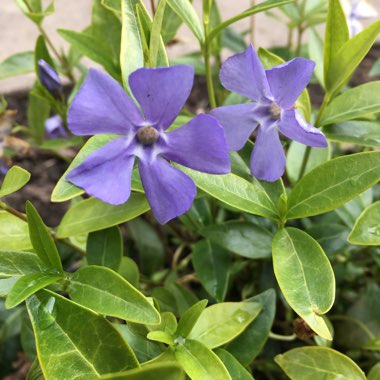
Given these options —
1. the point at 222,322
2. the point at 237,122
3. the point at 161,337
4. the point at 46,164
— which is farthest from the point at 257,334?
the point at 46,164

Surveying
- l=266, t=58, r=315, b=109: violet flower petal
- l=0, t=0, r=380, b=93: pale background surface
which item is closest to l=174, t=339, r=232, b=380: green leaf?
l=266, t=58, r=315, b=109: violet flower petal

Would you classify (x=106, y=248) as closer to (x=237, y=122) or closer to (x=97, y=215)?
(x=97, y=215)

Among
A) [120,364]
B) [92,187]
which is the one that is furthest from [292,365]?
[92,187]

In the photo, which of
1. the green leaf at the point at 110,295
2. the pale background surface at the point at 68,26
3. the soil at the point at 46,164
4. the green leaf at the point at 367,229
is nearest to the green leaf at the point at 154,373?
the green leaf at the point at 110,295

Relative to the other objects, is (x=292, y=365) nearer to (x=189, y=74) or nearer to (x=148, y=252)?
(x=189, y=74)

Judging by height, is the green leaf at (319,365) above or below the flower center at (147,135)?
below

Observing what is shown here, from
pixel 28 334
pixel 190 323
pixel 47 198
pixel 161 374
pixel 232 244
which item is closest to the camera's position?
pixel 161 374

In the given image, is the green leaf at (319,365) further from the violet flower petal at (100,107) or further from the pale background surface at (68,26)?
the pale background surface at (68,26)
